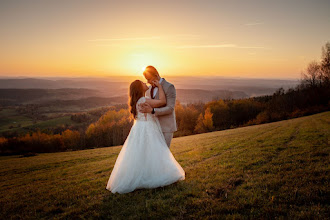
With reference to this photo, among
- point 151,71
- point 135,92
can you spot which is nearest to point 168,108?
point 135,92

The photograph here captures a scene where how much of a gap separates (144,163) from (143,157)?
0.55 ft

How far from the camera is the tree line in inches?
2105

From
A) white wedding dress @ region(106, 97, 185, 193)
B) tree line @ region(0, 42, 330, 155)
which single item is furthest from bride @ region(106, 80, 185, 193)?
tree line @ region(0, 42, 330, 155)

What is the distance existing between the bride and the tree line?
45787mm

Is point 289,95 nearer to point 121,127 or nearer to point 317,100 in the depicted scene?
point 317,100

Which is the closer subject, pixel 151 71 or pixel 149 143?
Answer: pixel 149 143

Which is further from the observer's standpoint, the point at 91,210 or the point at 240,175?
the point at 240,175

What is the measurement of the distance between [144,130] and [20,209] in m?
3.82

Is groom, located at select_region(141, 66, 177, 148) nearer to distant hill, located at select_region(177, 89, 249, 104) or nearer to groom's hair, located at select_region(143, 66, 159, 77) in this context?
groom's hair, located at select_region(143, 66, 159, 77)

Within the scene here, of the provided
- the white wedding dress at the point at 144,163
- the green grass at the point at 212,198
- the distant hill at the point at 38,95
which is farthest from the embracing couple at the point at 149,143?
the distant hill at the point at 38,95

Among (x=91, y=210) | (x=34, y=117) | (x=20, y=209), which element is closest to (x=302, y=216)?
(x=91, y=210)

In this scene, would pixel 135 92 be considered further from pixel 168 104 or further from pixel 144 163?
pixel 144 163

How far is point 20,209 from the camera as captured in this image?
531 cm

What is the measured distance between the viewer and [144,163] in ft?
18.4
